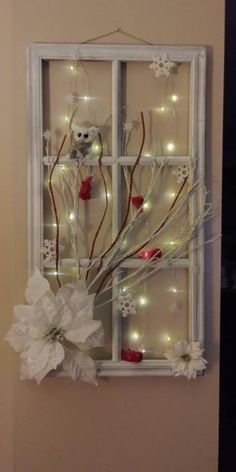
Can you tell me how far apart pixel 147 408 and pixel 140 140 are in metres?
0.93

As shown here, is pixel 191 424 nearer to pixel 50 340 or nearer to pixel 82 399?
pixel 82 399

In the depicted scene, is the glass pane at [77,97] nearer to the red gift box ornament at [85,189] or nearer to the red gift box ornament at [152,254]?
the red gift box ornament at [85,189]

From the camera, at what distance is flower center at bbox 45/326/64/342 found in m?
1.55

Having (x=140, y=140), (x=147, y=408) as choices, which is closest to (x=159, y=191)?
(x=140, y=140)

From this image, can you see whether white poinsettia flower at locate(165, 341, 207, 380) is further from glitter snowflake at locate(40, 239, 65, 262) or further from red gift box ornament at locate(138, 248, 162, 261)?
glitter snowflake at locate(40, 239, 65, 262)

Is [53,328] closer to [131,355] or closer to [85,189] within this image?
[131,355]

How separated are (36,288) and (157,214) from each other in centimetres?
48

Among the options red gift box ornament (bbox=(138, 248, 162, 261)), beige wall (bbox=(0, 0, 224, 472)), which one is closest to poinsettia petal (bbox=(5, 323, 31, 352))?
beige wall (bbox=(0, 0, 224, 472))

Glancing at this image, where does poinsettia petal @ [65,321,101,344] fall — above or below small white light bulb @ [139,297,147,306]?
below

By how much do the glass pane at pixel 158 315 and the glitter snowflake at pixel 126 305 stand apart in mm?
36

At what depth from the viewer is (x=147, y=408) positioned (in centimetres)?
173

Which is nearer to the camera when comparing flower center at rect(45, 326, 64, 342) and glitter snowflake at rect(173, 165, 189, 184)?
flower center at rect(45, 326, 64, 342)

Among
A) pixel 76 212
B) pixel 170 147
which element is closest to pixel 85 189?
pixel 76 212

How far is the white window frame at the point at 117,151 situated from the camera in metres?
1.64
